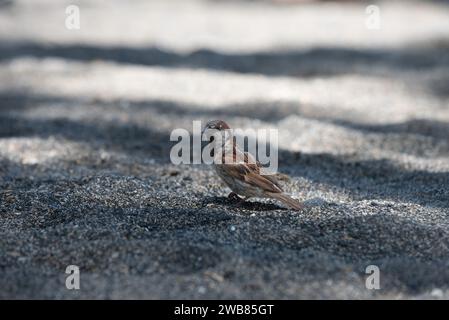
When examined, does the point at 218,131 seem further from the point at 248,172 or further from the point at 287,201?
the point at 287,201

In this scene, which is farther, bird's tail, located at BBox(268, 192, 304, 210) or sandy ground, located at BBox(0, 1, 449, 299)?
bird's tail, located at BBox(268, 192, 304, 210)

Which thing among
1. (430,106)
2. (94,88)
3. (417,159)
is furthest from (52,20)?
(417,159)

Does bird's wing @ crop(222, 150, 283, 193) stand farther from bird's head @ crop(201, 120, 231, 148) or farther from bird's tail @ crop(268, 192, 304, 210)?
bird's head @ crop(201, 120, 231, 148)

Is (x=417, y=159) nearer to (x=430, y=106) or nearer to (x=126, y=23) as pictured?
(x=430, y=106)

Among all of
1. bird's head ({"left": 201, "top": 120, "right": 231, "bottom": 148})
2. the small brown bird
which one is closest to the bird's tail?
the small brown bird

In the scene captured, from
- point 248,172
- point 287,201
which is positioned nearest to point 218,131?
point 248,172

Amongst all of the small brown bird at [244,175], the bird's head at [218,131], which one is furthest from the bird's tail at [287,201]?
the bird's head at [218,131]
